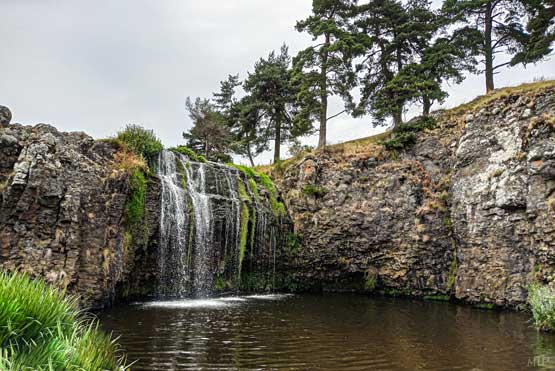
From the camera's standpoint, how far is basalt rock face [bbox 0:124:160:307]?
12070mm

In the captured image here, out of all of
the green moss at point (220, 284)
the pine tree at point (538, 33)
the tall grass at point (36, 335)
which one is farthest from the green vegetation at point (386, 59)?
the tall grass at point (36, 335)

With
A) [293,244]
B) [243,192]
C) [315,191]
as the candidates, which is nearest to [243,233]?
[243,192]

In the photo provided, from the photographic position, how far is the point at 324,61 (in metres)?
28.4

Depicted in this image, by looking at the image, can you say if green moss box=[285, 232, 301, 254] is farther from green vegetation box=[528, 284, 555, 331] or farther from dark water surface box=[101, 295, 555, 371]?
green vegetation box=[528, 284, 555, 331]

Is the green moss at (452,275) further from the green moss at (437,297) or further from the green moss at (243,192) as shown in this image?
the green moss at (243,192)

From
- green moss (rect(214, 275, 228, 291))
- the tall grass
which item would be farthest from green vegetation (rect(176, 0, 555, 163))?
the tall grass

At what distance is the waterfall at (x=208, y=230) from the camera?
1800cm

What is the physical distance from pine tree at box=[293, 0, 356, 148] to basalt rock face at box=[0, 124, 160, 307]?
55.6ft

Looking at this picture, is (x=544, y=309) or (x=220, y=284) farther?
(x=220, y=284)

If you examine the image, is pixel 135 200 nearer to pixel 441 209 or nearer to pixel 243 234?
pixel 243 234

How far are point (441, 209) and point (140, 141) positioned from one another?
51.4 feet

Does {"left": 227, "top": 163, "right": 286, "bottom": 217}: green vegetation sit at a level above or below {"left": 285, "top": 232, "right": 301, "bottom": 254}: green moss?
above

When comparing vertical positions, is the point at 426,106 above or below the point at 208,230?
above

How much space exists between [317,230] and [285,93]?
15.0 meters
